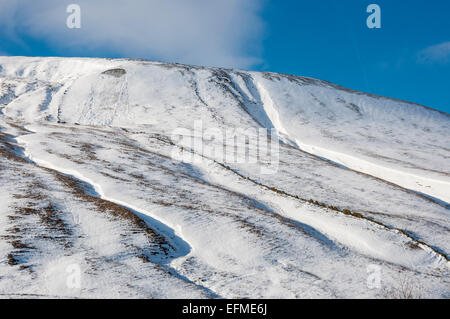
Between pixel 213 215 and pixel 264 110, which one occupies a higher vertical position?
pixel 264 110

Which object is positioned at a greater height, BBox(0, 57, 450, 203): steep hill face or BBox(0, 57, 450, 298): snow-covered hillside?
BBox(0, 57, 450, 203): steep hill face

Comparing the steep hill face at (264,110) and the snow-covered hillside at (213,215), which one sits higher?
the steep hill face at (264,110)

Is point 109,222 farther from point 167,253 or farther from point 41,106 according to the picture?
point 41,106

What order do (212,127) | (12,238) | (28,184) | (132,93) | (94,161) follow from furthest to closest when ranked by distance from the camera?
(132,93), (212,127), (94,161), (28,184), (12,238)

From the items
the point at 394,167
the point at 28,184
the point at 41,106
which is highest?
the point at 41,106

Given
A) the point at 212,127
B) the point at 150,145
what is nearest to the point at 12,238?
the point at 150,145

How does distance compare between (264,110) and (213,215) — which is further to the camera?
(264,110)

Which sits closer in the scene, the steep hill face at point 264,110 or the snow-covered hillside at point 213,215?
the snow-covered hillside at point 213,215

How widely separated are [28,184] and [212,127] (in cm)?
5164

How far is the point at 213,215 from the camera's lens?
23266 millimetres

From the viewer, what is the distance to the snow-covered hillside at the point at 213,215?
14859 millimetres

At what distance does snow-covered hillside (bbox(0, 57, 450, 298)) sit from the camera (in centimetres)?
1486

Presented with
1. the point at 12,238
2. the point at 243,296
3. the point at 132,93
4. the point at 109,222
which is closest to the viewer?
the point at 243,296

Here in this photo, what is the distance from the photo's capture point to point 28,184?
25750 mm
